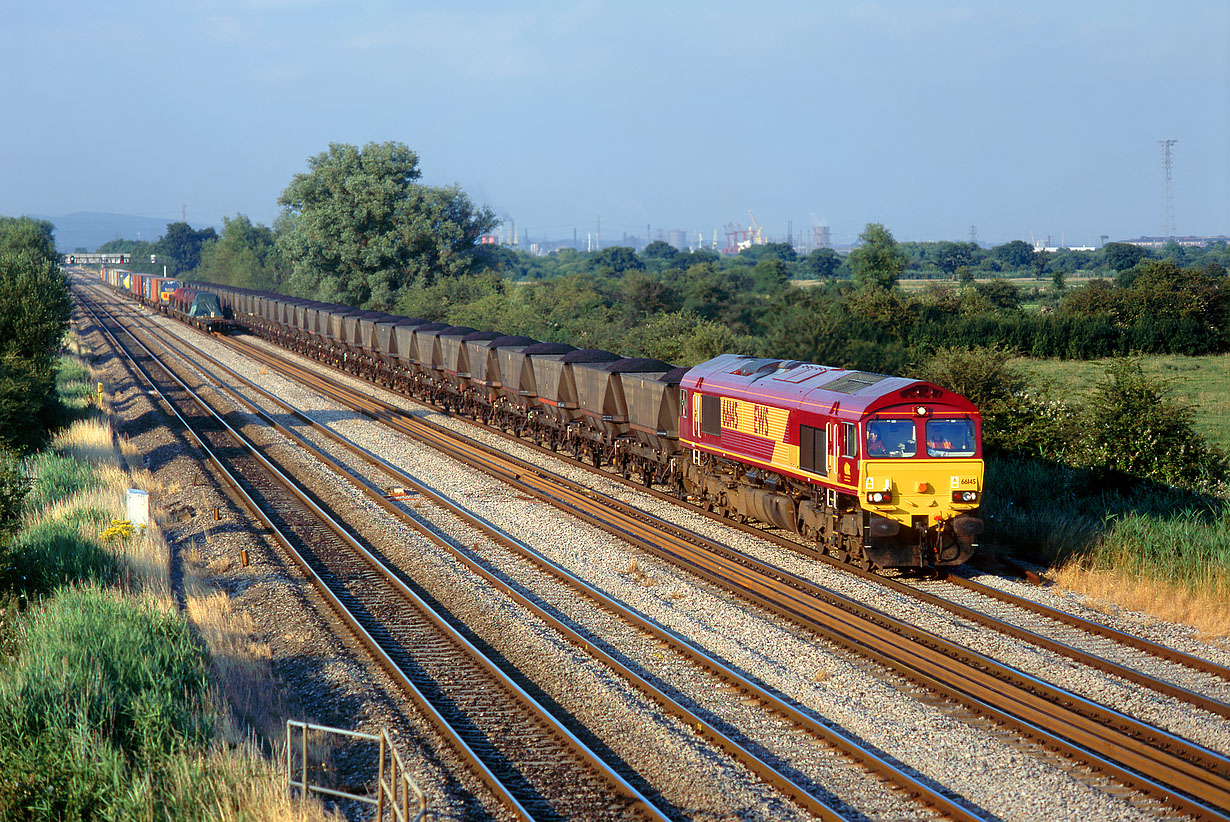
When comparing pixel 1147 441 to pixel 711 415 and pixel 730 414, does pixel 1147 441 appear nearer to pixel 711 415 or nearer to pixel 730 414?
pixel 730 414

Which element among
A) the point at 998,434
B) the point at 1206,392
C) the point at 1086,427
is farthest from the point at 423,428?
the point at 1206,392

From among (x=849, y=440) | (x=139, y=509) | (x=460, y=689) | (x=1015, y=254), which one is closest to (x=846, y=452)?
(x=849, y=440)

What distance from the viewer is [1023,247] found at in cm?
17188

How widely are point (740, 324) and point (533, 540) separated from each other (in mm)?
51334

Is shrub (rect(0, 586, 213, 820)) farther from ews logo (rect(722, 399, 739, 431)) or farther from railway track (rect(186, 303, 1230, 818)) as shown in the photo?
ews logo (rect(722, 399, 739, 431))

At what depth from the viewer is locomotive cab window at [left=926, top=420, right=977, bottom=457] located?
52.4 ft

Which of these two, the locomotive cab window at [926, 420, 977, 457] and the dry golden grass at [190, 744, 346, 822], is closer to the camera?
the dry golden grass at [190, 744, 346, 822]

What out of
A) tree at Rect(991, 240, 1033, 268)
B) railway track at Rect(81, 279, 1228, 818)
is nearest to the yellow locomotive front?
railway track at Rect(81, 279, 1228, 818)

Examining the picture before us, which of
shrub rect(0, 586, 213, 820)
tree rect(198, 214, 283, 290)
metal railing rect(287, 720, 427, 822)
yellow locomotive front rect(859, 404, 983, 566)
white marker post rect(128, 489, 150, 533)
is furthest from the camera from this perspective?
tree rect(198, 214, 283, 290)

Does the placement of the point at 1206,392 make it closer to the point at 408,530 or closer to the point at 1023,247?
the point at 408,530

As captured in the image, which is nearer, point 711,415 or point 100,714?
point 100,714

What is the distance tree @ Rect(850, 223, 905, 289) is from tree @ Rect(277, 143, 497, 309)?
2742 centimetres

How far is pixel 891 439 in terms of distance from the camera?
15789mm

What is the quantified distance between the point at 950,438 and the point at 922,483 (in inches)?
37.3
